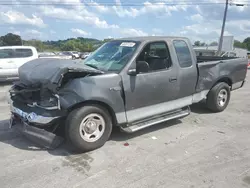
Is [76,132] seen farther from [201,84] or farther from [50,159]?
[201,84]

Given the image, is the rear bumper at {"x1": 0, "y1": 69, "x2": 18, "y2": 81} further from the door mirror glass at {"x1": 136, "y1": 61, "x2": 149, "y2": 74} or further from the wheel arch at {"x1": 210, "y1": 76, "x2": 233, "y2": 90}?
the wheel arch at {"x1": 210, "y1": 76, "x2": 233, "y2": 90}

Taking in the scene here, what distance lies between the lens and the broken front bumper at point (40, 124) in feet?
12.9

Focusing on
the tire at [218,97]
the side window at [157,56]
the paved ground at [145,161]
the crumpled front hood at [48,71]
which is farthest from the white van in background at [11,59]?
the tire at [218,97]

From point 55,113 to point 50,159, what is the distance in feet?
2.41

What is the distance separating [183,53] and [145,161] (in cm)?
269

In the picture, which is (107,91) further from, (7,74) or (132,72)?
(7,74)

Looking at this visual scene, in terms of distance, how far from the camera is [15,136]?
493cm

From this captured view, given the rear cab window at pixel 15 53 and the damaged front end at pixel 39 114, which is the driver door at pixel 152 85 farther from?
the rear cab window at pixel 15 53

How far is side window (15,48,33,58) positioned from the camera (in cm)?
1206

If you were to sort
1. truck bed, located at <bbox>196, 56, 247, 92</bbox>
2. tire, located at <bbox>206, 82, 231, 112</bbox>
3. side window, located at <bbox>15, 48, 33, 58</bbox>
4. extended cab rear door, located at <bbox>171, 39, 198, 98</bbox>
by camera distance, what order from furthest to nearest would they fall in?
side window, located at <bbox>15, 48, 33, 58</bbox> < tire, located at <bbox>206, 82, 231, 112</bbox> < truck bed, located at <bbox>196, 56, 247, 92</bbox> < extended cab rear door, located at <bbox>171, 39, 198, 98</bbox>

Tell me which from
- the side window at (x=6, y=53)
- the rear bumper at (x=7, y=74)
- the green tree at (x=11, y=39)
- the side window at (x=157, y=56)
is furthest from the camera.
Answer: the green tree at (x=11, y=39)

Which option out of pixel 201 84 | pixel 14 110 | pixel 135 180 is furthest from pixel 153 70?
pixel 14 110

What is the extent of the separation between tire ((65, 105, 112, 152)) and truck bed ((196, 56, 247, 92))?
259cm

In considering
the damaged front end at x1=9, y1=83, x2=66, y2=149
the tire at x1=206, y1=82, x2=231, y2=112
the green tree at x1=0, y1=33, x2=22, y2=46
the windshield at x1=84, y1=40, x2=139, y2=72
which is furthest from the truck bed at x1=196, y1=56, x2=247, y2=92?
the green tree at x1=0, y1=33, x2=22, y2=46
